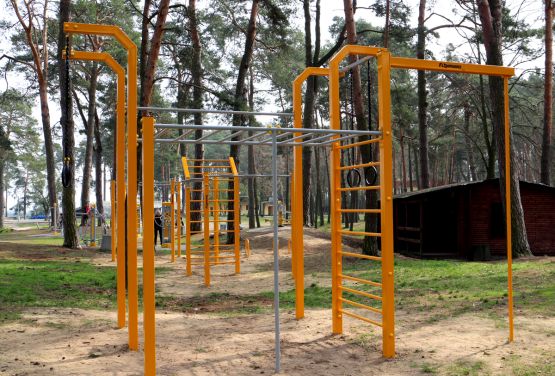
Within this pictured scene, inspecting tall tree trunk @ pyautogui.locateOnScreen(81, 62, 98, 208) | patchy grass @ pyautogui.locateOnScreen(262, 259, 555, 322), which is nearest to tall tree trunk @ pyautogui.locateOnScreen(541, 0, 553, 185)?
patchy grass @ pyautogui.locateOnScreen(262, 259, 555, 322)

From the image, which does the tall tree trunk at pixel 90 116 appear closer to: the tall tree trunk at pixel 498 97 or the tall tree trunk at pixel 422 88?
the tall tree trunk at pixel 422 88

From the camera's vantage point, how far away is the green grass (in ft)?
25.8

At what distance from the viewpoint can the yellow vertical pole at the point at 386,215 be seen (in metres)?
5.32

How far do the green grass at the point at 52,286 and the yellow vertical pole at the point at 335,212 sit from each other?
3688 millimetres

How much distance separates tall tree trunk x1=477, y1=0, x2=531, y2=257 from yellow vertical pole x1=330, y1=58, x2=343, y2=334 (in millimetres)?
7184

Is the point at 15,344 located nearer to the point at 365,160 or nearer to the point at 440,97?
the point at 365,160

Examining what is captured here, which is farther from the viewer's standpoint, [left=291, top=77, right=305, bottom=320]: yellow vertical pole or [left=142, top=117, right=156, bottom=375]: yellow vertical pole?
[left=291, top=77, right=305, bottom=320]: yellow vertical pole

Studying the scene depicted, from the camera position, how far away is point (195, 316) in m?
7.51

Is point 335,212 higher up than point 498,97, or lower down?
lower down

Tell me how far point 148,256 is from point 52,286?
577cm

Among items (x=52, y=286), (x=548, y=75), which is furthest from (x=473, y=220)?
(x=52, y=286)

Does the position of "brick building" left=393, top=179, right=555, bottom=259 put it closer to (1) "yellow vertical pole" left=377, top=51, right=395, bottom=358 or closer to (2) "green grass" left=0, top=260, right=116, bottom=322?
(2) "green grass" left=0, top=260, right=116, bottom=322

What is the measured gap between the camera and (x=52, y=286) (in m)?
9.34

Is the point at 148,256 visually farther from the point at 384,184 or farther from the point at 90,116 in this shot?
the point at 90,116
